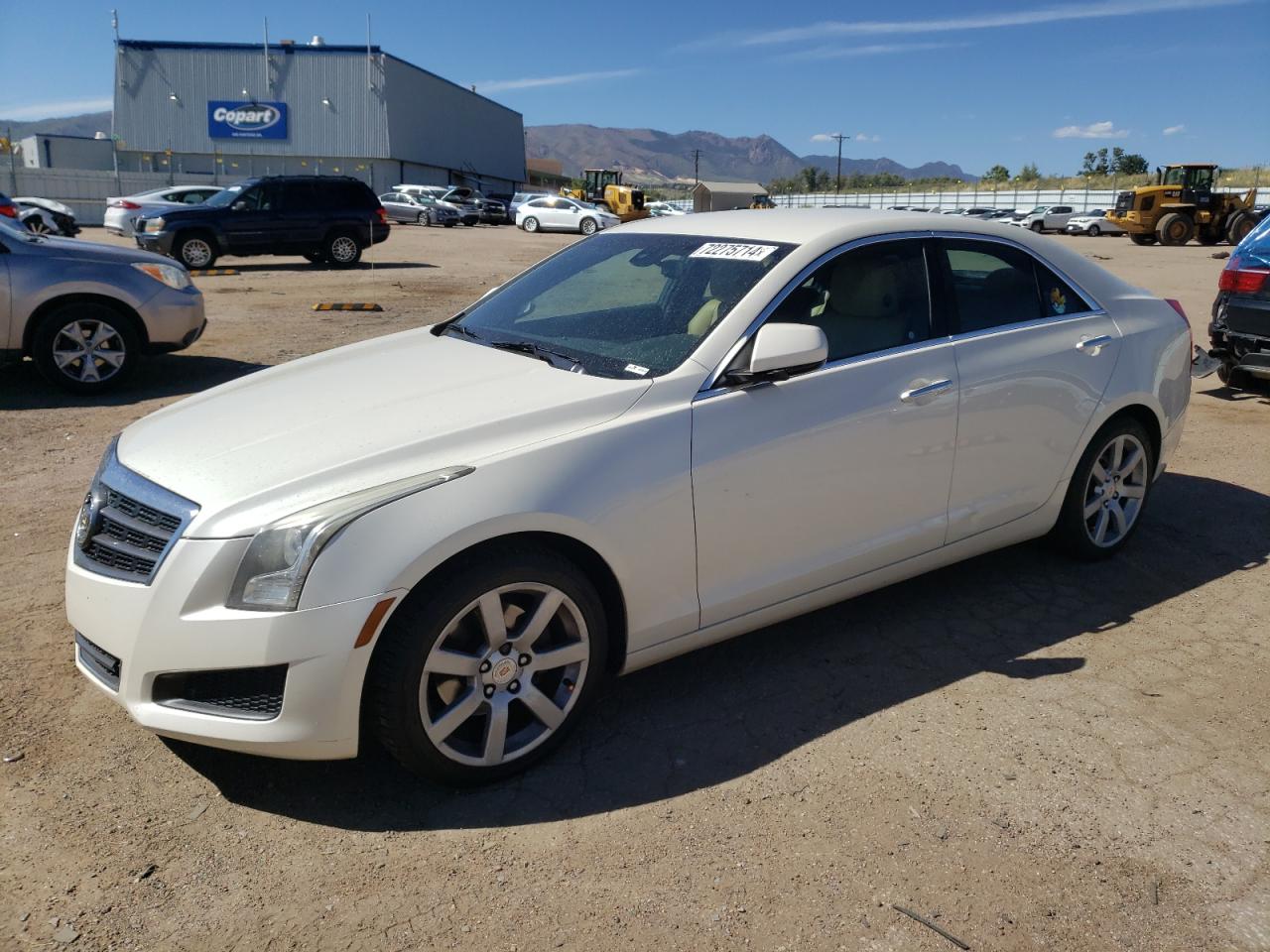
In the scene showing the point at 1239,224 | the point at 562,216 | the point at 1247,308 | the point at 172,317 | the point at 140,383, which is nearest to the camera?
the point at 1247,308

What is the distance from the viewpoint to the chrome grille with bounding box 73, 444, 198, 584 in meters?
2.82

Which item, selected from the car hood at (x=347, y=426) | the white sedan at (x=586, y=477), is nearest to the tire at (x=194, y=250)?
the white sedan at (x=586, y=477)

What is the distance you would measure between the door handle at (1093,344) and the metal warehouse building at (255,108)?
197ft

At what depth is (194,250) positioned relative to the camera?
19.7 metres

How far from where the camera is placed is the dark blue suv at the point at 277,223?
64.1 ft

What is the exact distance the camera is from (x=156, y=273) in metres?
8.32

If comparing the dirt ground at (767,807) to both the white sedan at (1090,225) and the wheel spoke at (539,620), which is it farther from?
the white sedan at (1090,225)

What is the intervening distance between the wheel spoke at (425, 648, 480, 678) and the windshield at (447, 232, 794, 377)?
1.06m

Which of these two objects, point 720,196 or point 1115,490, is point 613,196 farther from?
point 1115,490

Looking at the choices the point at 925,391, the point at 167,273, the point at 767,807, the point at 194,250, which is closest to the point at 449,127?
the point at 194,250

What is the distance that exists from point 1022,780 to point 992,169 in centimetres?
11237

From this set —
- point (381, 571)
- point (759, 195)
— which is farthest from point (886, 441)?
point (759, 195)

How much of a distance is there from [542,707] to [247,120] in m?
64.3

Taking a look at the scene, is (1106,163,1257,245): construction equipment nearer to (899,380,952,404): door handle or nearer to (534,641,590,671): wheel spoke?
(899,380,952,404): door handle
